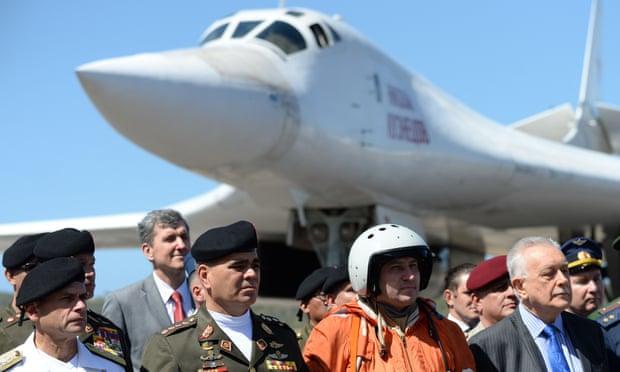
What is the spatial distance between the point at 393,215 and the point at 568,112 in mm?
11264

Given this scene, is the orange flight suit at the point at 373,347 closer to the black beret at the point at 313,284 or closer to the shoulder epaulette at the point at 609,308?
the shoulder epaulette at the point at 609,308

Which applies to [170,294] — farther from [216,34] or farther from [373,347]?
[216,34]

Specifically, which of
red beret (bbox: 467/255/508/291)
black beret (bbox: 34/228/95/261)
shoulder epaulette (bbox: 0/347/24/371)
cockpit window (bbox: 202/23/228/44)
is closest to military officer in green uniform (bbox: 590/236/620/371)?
red beret (bbox: 467/255/508/291)

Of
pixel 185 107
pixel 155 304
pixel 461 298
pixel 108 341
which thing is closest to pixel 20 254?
pixel 108 341

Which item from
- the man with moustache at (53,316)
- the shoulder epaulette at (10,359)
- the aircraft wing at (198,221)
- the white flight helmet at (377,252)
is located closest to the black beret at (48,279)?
the man with moustache at (53,316)

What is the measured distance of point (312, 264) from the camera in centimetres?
1833

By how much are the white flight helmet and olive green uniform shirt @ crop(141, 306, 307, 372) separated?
1.34 feet

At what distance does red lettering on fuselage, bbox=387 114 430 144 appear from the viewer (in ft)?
45.9

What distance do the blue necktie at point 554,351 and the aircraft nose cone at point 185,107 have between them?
22.9 feet

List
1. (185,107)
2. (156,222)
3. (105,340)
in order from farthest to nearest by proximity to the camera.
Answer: (185,107) < (156,222) < (105,340)

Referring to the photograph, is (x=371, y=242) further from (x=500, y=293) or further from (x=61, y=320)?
(x=500, y=293)

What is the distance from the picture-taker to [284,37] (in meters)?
13.2

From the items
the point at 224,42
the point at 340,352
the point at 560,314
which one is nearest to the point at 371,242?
the point at 340,352

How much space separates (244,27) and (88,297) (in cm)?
905
